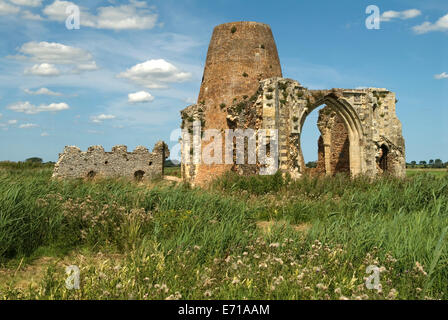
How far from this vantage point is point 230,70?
17578 millimetres

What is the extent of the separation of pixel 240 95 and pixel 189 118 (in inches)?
109

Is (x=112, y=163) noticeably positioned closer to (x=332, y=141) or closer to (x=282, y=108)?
(x=282, y=108)

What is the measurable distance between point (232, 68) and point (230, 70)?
136 millimetres

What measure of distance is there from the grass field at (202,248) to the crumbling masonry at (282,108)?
7.24 m

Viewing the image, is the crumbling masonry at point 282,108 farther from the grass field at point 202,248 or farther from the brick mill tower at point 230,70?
the grass field at point 202,248

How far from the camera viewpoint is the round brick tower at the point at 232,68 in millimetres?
17400

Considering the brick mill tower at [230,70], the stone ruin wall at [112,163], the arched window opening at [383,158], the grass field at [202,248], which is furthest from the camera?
the stone ruin wall at [112,163]

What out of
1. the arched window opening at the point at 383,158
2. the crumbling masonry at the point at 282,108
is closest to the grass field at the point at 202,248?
the crumbling masonry at the point at 282,108

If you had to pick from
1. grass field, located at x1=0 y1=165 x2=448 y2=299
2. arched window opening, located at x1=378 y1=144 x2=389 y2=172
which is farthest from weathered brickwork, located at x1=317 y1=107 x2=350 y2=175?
grass field, located at x1=0 y1=165 x2=448 y2=299

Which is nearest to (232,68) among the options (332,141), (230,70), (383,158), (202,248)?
(230,70)

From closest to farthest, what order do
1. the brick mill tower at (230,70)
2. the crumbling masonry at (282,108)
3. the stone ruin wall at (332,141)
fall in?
the crumbling masonry at (282,108), the brick mill tower at (230,70), the stone ruin wall at (332,141)

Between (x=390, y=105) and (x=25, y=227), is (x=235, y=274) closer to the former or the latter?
(x=25, y=227)

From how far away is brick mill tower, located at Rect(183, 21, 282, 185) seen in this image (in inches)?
685
